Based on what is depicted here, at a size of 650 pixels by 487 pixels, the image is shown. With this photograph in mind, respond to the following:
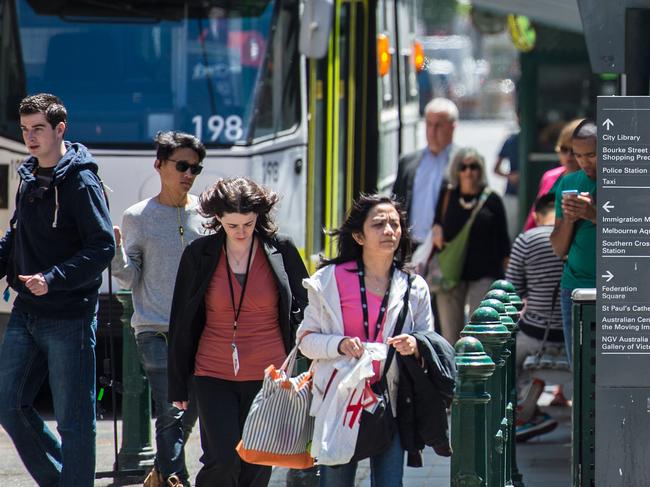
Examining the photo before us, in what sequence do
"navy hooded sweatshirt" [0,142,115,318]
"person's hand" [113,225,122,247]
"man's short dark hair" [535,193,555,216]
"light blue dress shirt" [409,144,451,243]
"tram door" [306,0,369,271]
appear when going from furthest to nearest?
1. "tram door" [306,0,369,271]
2. "light blue dress shirt" [409,144,451,243]
3. "man's short dark hair" [535,193,555,216]
4. "person's hand" [113,225,122,247]
5. "navy hooded sweatshirt" [0,142,115,318]

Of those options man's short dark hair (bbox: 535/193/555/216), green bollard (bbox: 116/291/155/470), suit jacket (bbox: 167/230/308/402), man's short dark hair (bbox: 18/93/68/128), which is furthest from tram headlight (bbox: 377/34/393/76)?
suit jacket (bbox: 167/230/308/402)

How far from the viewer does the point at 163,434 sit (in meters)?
6.93

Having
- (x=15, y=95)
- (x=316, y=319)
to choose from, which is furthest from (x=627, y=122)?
(x=15, y=95)

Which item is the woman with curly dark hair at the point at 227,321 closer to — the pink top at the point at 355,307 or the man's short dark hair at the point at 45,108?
the pink top at the point at 355,307

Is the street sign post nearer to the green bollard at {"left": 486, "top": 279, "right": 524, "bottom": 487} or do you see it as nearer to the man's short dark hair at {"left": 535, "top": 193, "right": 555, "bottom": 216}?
the green bollard at {"left": 486, "top": 279, "right": 524, "bottom": 487}

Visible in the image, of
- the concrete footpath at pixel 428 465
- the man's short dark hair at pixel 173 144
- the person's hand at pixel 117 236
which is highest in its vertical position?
the man's short dark hair at pixel 173 144

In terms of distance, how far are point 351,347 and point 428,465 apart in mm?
3025

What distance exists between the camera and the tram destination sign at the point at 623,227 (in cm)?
587

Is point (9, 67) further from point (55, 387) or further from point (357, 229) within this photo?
point (357, 229)

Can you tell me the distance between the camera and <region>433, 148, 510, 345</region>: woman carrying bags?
394 inches

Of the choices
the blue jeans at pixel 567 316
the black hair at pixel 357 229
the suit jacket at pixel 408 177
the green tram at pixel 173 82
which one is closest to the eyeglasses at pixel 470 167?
the suit jacket at pixel 408 177

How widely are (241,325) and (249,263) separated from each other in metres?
0.25

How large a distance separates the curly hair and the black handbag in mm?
903

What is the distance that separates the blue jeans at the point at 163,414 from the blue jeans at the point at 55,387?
0.55 metres
